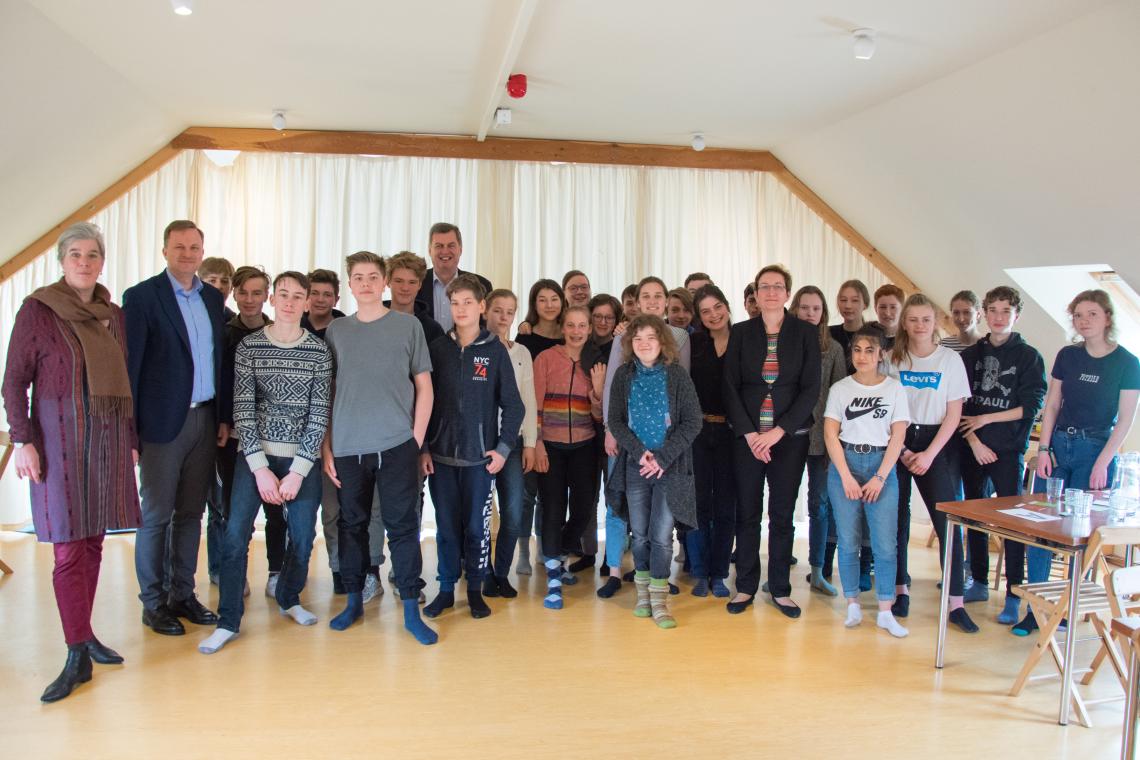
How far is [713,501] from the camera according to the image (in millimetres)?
3986

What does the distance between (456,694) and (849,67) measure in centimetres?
364

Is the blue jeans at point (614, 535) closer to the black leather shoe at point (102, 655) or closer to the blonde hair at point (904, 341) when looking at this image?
the blonde hair at point (904, 341)

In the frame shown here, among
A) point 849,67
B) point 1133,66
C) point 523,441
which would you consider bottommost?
point 523,441

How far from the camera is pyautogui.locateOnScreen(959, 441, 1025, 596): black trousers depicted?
144 inches

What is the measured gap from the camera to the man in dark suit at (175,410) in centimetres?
314

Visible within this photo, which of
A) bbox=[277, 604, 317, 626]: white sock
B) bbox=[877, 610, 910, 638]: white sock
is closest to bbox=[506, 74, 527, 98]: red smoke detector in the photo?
bbox=[277, 604, 317, 626]: white sock

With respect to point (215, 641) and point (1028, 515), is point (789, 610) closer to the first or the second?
point (1028, 515)

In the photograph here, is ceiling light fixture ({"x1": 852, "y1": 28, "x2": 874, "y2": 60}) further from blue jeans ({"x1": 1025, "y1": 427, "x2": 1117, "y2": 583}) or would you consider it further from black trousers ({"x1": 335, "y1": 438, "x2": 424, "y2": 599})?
black trousers ({"x1": 335, "y1": 438, "x2": 424, "y2": 599})

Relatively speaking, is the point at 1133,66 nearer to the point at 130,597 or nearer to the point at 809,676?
the point at 809,676

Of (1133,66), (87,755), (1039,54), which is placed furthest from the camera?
(1039,54)

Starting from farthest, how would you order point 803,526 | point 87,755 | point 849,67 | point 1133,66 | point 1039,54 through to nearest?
point 803,526 → point 849,67 → point 1039,54 → point 1133,66 → point 87,755

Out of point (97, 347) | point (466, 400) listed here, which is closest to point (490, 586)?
point (466, 400)

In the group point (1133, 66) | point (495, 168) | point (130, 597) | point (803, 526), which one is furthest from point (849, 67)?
point (130, 597)

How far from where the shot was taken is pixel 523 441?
379cm
